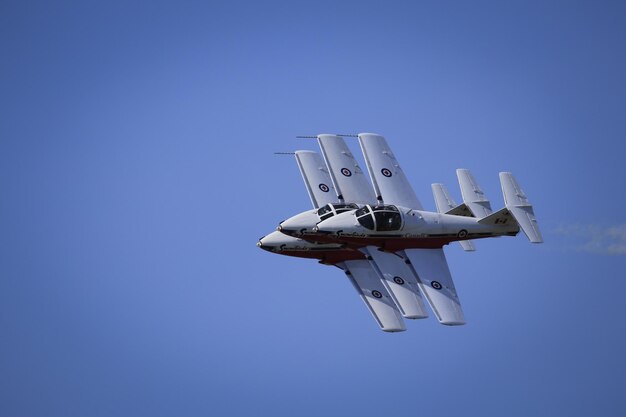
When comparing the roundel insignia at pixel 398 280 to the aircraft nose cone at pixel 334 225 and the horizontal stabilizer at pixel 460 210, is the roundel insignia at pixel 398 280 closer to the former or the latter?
the aircraft nose cone at pixel 334 225

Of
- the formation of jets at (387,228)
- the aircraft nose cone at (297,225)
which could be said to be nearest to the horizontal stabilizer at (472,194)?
the formation of jets at (387,228)

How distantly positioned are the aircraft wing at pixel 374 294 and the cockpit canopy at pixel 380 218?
384 centimetres

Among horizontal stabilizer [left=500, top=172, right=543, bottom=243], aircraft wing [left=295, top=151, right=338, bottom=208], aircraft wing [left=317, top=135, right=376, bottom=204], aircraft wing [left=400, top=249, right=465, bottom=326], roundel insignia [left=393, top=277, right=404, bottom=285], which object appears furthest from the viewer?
aircraft wing [left=295, top=151, right=338, bottom=208]

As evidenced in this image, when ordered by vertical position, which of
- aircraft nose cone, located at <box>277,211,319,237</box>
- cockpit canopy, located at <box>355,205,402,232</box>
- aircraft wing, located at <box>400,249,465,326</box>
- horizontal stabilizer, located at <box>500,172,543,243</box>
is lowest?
aircraft wing, located at <box>400,249,465,326</box>

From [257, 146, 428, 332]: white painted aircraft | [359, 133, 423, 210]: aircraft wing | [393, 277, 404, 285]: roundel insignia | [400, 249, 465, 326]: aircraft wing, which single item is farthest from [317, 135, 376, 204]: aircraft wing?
[393, 277, 404, 285]: roundel insignia

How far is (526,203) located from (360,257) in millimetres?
9538

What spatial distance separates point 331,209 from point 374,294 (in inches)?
200

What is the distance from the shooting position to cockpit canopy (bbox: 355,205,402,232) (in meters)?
55.4

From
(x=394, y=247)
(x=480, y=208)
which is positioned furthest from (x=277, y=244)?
(x=480, y=208)

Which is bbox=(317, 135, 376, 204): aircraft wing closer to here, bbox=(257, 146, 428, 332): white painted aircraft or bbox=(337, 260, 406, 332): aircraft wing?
bbox=(257, 146, 428, 332): white painted aircraft

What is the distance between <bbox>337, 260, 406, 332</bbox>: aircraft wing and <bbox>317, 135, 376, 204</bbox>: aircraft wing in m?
3.65

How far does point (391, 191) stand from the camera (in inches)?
2297

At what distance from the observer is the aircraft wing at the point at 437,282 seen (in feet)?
174

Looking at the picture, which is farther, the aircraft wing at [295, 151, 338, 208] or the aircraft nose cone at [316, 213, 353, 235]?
the aircraft wing at [295, 151, 338, 208]
